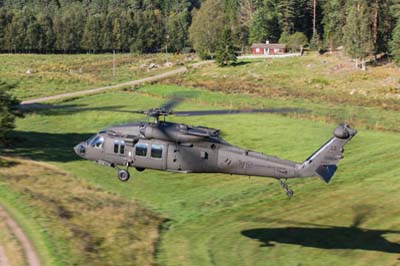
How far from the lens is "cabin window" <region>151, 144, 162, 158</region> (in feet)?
75.1

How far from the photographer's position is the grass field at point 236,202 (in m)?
26.5

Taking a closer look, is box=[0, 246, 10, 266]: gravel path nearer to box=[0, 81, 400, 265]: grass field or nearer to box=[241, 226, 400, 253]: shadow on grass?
box=[0, 81, 400, 265]: grass field

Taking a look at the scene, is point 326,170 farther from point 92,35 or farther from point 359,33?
point 92,35

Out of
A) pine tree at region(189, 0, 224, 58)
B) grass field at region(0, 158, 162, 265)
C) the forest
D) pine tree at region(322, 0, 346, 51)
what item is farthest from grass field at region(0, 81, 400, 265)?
pine tree at region(189, 0, 224, 58)

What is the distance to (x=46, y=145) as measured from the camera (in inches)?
1981

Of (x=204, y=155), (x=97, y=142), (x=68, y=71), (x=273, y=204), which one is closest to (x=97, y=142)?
(x=97, y=142)

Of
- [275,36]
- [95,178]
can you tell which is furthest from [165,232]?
[275,36]

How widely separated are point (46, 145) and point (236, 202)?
24002 millimetres

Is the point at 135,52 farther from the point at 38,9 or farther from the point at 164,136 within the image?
the point at 164,136

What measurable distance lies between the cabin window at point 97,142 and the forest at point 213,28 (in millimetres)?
77938

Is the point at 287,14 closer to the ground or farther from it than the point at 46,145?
farther from it

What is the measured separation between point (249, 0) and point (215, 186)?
139140 millimetres

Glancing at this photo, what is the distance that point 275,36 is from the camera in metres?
144

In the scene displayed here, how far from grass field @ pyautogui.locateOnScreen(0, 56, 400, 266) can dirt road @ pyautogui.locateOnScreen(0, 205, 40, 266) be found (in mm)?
676
